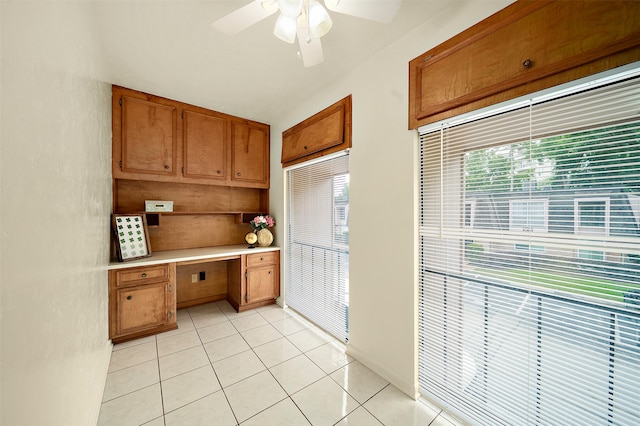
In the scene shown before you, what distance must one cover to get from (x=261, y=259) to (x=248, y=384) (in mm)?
1514

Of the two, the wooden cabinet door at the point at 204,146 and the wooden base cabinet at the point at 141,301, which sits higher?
the wooden cabinet door at the point at 204,146

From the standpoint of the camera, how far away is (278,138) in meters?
3.19

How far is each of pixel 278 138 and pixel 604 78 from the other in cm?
287

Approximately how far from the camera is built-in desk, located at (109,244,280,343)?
226 cm

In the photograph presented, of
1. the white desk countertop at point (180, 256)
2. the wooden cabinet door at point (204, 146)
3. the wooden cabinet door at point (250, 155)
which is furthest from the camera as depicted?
the wooden cabinet door at point (250, 155)

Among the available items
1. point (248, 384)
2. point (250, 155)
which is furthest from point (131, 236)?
point (248, 384)

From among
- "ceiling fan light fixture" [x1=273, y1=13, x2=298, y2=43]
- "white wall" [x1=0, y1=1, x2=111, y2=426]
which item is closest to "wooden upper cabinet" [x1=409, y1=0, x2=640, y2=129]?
"ceiling fan light fixture" [x1=273, y1=13, x2=298, y2=43]

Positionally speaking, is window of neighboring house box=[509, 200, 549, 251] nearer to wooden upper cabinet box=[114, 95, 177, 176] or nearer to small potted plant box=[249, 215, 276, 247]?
small potted plant box=[249, 215, 276, 247]

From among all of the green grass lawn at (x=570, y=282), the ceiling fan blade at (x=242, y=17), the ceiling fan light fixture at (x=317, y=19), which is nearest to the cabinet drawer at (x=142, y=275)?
the ceiling fan blade at (x=242, y=17)

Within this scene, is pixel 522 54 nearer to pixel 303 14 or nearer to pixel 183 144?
pixel 303 14

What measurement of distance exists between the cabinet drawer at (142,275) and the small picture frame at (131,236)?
195 millimetres

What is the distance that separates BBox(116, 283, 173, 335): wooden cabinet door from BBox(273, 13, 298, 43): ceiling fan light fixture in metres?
2.57

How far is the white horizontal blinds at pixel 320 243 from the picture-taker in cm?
232

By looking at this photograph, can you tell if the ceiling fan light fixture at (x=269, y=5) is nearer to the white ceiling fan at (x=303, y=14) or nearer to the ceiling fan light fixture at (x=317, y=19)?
the white ceiling fan at (x=303, y=14)
